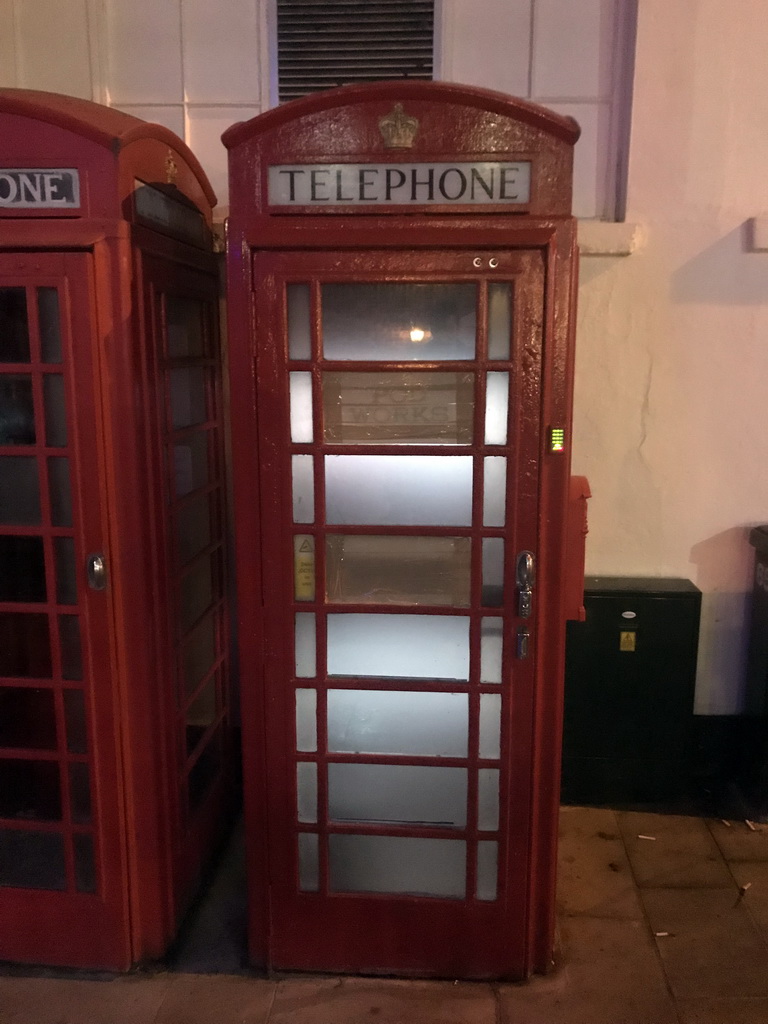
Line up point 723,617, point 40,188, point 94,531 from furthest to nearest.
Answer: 1. point 723,617
2. point 94,531
3. point 40,188

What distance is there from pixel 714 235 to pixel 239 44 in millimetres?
2341

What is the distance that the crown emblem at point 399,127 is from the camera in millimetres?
2281

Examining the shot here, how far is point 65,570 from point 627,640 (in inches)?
96.8

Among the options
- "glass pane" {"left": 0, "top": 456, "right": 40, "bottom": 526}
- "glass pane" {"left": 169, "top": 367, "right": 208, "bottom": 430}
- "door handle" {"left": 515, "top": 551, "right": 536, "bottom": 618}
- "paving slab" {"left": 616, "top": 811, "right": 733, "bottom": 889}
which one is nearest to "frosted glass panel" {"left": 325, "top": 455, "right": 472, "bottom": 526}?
"door handle" {"left": 515, "top": 551, "right": 536, "bottom": 618}

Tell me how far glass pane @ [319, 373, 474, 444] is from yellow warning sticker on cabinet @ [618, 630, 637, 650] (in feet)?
5.30

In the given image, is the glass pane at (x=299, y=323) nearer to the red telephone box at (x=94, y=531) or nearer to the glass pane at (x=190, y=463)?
the red telephone box at (x=94, y=531)

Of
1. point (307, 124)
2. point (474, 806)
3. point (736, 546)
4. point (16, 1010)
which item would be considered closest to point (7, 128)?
point (307, 124)

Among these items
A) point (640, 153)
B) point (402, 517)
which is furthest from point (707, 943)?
point (640, 153)

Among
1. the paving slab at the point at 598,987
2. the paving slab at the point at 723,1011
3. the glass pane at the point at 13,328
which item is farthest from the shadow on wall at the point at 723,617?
the glass pane at the point at 13,328

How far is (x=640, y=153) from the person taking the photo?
3.48 meters

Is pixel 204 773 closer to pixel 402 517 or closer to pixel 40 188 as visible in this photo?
pixel 402 517

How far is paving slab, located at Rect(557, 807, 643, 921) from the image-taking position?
309 centimetres

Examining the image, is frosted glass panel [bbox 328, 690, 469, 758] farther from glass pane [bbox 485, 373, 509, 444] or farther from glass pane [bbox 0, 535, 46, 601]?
glass pane [bbox 0, 535, 46, 601]

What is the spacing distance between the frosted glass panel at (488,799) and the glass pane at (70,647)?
1.43 m
